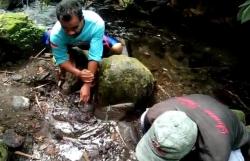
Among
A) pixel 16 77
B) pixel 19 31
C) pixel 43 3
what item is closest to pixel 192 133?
pixel 16 77

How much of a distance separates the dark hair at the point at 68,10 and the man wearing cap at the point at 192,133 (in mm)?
1593

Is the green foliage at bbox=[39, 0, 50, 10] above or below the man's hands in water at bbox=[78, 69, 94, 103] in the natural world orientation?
below

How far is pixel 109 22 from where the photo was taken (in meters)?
6.76

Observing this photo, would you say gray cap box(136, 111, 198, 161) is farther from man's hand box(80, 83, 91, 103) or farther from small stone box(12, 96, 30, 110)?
small stone box(12, 96, 30, 110)

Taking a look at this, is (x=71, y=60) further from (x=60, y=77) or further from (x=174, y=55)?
(x=174, y=55)

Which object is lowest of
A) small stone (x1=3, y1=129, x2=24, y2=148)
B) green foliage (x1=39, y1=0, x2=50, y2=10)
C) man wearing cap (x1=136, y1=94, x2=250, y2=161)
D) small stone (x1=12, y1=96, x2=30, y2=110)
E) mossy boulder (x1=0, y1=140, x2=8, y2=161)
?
green foliage (x1=39, y1=0, x2=50, y2=10)

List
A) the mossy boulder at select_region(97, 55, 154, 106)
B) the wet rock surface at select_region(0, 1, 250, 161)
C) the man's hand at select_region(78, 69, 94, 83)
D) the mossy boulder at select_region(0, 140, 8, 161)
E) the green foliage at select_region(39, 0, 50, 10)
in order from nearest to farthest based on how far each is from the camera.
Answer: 1. the mossy boulder at select_region(0, 140, 8, 161)
2. the wet rock surface at select_region(0, 1, 250, 161)
3. the man's hand at select_region(78, 69, 94, 83)
4. the mossy boulder at select_region(97, 55, 154, 106)
5. the green foliage at select_region(39, 0, 50, 10)

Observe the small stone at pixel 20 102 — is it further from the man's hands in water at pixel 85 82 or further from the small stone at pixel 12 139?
the man's hands in water at pixel 85 82

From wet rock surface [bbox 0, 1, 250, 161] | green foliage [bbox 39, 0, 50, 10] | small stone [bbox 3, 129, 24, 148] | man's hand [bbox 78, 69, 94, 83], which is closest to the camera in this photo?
small stone [bbox 3, 129, 24, 148]

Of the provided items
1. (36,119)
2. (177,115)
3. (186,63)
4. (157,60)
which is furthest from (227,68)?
(177,115)

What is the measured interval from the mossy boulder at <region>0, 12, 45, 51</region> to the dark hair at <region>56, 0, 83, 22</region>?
1.45m

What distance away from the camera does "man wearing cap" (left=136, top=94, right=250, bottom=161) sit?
91.2 inches

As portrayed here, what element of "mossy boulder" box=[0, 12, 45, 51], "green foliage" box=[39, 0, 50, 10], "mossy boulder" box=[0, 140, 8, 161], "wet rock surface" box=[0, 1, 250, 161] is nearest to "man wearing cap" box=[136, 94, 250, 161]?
"wet rock surface" box=[0, 1, 250, 161]

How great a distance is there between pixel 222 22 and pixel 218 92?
6.12 ft
